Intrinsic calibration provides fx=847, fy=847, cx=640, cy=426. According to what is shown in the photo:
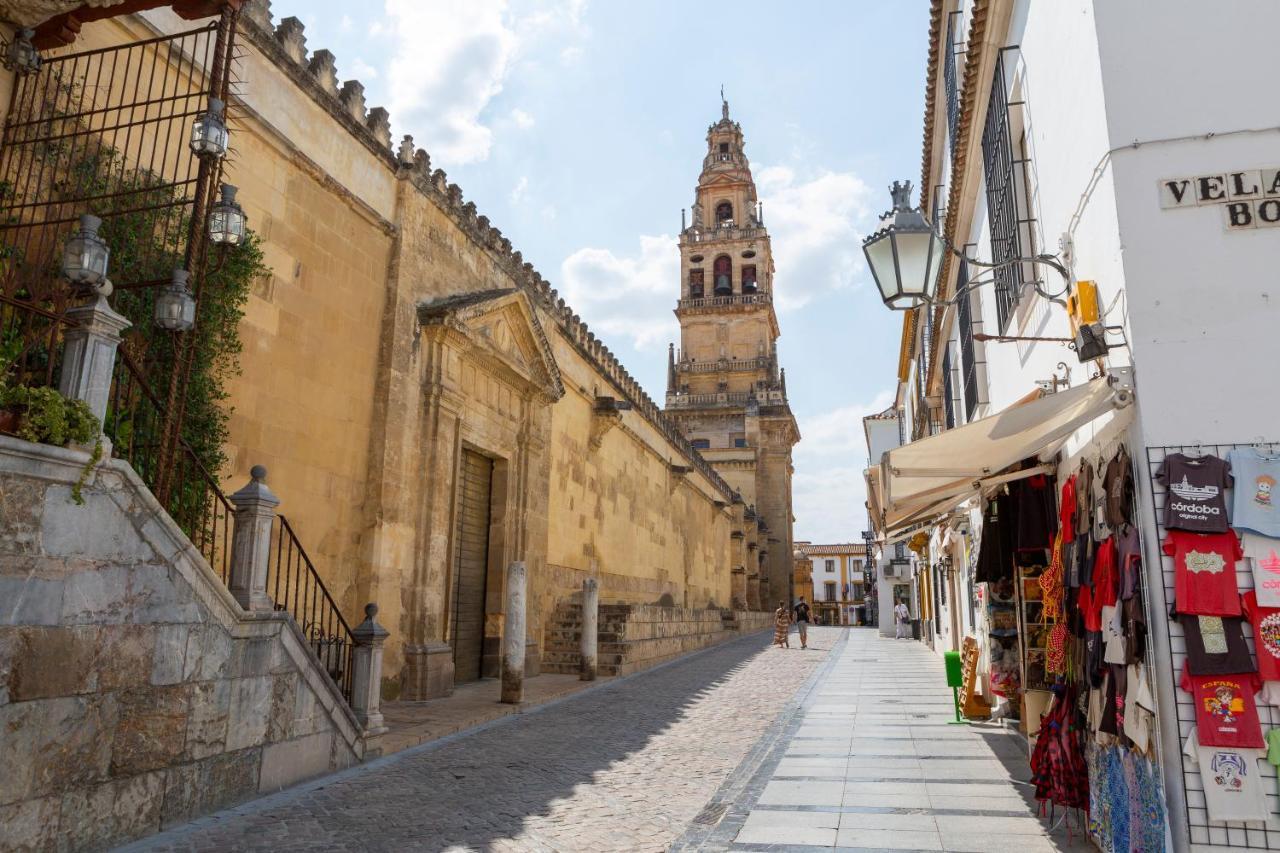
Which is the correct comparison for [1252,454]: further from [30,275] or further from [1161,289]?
[30,275]

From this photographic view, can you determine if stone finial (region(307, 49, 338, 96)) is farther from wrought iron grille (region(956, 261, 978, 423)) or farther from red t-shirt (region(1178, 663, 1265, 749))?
red t-shirt (region(1178, 663, 1265, 749))

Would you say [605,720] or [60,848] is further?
[605,720]

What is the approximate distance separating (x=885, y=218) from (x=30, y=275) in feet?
20.1

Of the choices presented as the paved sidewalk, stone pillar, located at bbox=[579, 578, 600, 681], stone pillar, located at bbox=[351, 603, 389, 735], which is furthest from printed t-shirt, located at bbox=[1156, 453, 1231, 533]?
stone pillar, located at bbox=[579, 578, 600, 681]

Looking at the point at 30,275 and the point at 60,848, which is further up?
the point at 30,275

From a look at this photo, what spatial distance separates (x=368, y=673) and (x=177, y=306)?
3.42 m

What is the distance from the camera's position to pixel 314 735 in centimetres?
652

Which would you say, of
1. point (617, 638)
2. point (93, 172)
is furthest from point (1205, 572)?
point (617, 638)

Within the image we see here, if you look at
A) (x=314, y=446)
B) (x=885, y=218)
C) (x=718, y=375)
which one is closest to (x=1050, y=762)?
(x=885, y=218)

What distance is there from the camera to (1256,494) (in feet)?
11.8

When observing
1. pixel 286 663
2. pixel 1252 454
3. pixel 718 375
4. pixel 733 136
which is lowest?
pixel 286 663

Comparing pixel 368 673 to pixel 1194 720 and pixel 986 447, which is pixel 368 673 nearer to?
pixel 986 447

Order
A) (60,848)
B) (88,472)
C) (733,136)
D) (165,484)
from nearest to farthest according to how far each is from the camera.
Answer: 1. (60,848)
2. (88,472)
3. (165,484)
4. (733,136)

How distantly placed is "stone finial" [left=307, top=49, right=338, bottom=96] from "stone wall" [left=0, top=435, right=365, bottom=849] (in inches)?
256
